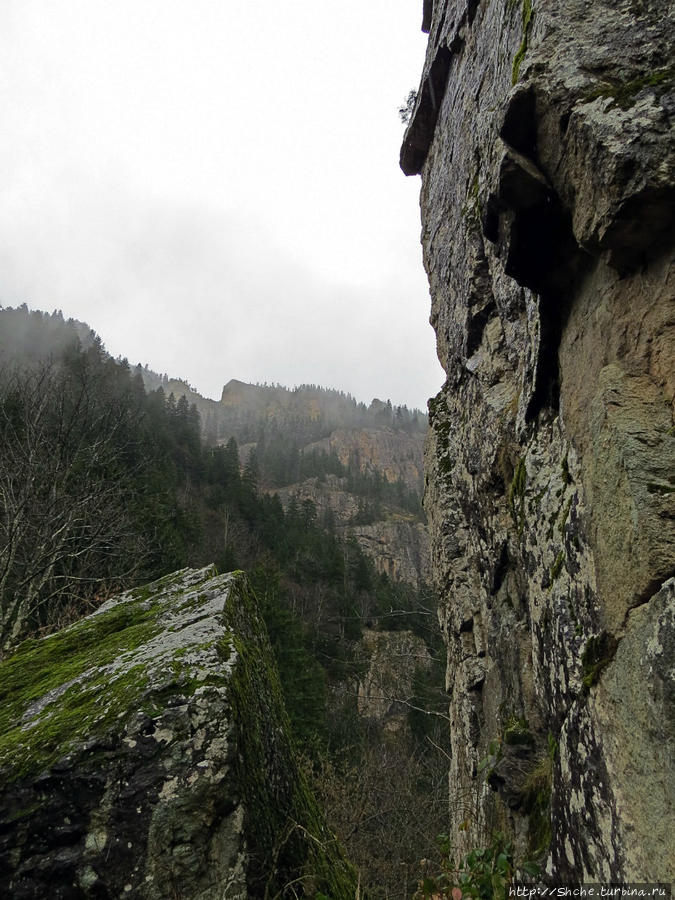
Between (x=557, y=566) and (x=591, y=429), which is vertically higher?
(x=591, y=429)

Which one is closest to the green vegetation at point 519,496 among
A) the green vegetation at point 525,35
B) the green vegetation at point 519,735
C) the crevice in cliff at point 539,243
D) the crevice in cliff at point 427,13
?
the crevice in cliff at point 539,243

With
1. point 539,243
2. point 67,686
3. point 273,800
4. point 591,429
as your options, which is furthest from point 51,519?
point 591,429

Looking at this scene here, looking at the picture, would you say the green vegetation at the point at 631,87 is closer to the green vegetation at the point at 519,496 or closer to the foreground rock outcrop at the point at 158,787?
the green vegetation at the point at 519,496

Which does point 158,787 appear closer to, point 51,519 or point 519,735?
point 519,735

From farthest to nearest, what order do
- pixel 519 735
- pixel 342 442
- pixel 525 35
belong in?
pixel 342 442, pixel 519 735, pixel 525 35

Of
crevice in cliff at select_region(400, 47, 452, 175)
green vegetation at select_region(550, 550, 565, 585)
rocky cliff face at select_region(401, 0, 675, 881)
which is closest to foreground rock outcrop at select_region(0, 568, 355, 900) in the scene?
rocky cliff face at select_region(401, 0, 675, 881)

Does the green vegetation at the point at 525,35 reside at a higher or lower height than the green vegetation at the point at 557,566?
higher

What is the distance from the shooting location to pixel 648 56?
274 cm

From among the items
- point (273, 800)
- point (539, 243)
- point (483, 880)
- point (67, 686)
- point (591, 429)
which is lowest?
point (483, 880)

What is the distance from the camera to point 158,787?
249 cm

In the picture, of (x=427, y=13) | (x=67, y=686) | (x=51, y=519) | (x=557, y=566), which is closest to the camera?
(x=557, y=566)

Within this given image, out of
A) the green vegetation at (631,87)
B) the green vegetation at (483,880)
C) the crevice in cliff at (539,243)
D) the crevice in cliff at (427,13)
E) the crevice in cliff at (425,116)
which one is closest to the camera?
the green vegetation at (631,87)

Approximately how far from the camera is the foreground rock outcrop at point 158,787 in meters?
2.35

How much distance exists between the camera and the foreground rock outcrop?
2.35 meters
